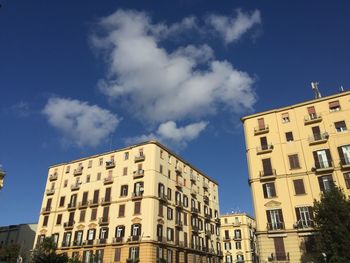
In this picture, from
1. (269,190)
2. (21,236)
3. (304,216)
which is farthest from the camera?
(21,236)

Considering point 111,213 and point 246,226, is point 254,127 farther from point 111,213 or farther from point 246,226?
point 246,226

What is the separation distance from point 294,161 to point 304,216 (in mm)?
6656

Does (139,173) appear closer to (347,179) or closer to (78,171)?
(78,171)

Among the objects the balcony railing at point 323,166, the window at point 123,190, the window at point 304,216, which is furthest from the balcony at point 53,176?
the balcony railing at point 323,166

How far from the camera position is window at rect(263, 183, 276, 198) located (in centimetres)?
4006

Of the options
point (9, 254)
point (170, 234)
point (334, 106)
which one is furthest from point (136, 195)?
point (334, 106)

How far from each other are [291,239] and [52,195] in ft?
148

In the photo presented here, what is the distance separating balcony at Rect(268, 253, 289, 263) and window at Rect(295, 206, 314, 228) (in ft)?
11.5

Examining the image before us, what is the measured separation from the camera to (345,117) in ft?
131

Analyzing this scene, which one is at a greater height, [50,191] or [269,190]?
[50,191]

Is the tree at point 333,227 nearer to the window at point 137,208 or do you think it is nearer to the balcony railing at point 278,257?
the balcony railing at point 278,257

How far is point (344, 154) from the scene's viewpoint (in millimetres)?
38156

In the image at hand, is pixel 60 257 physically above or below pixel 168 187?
below

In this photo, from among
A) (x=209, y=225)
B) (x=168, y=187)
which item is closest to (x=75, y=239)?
(x=168, y=187)
